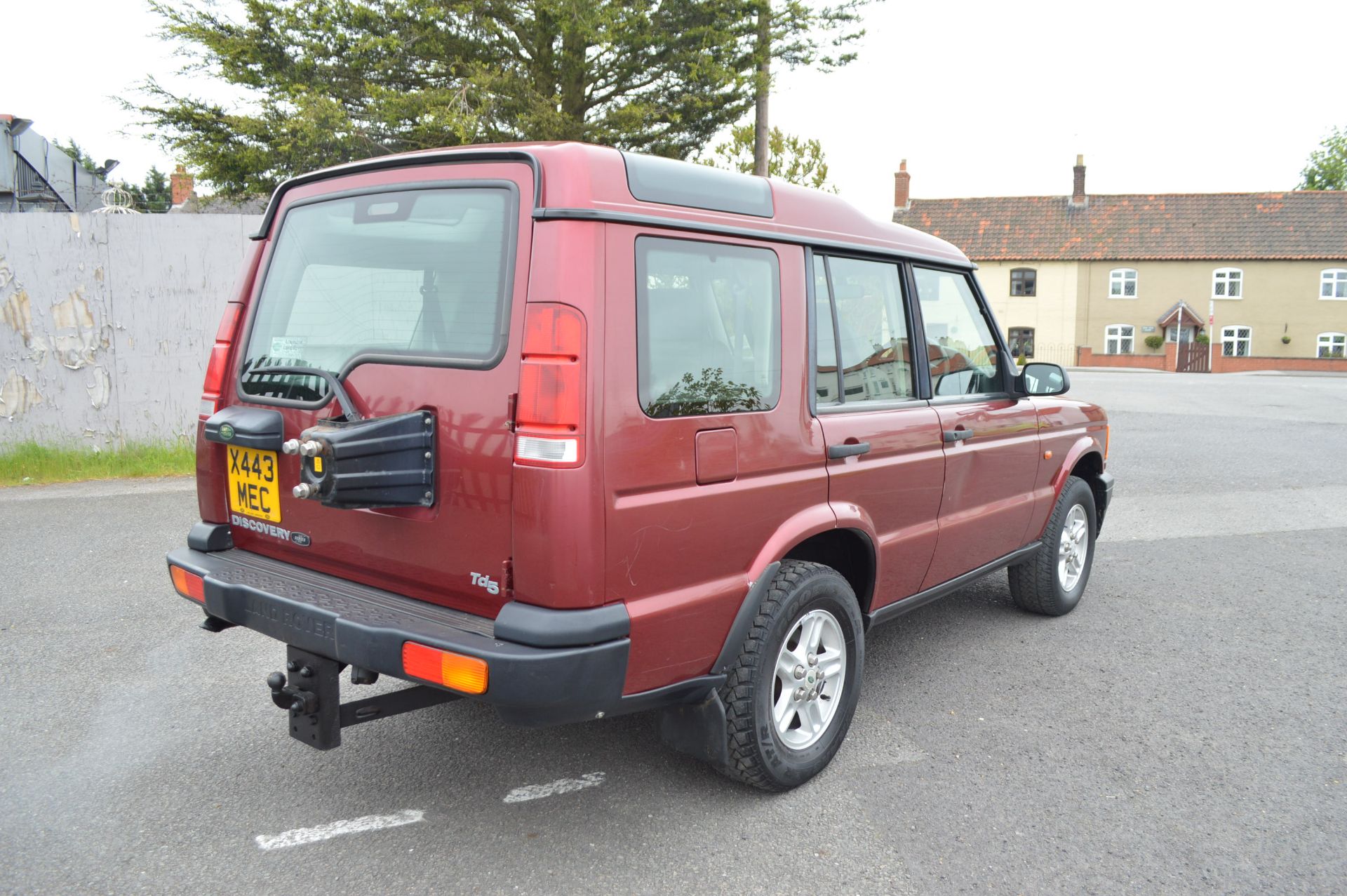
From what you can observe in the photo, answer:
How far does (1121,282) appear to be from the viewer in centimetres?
4981

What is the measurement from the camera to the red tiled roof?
158 feet

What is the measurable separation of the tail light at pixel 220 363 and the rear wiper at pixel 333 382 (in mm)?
303

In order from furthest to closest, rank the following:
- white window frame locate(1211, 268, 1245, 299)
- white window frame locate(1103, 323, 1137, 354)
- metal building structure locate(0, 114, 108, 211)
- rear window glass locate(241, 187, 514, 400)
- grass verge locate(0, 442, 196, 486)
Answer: white window frame locate(1103, 323, 1137, 354) → white window frame locate(1211, 268, 1245, 299) → metal building structure locate(0, 114, 108, 211) → grass verge locate(0, 442, 196, 486) → rear window glass locate(241, 187, 514, 400)

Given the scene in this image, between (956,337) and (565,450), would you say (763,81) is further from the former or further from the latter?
(565,450)

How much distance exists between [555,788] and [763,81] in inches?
547

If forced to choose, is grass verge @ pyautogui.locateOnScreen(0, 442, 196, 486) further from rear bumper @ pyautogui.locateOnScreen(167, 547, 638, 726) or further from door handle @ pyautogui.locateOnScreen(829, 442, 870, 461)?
door handle @ pyautogui.locateOnScreen(829, 442, 870, 461)

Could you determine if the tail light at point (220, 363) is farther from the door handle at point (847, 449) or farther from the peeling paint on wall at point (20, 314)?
the peeling paint on wall at point (20, 314)

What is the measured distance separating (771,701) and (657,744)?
729 millimetres

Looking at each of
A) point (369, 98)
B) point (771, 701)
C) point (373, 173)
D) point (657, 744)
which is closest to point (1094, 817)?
point (771, 701)

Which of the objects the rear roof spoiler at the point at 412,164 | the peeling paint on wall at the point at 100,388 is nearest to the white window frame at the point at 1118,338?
the peeling paint on wall at the point at 100,388

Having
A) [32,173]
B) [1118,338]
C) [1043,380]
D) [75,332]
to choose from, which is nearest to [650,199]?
[1043,380]

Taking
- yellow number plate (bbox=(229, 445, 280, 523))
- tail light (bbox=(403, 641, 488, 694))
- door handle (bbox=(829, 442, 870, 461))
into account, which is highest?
door handle (bbox=(829, 442, 870, 461))

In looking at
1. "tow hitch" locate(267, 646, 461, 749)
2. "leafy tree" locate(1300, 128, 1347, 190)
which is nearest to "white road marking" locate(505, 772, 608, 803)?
"tow hitch" locate(267, 646, 461, 749)

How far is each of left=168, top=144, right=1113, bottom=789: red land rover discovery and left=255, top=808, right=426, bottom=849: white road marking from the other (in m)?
0.37
